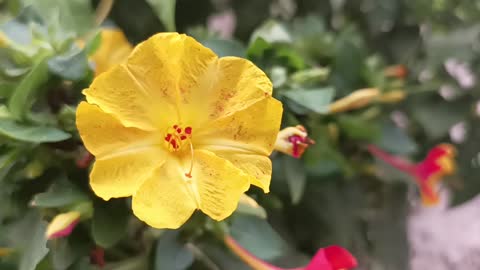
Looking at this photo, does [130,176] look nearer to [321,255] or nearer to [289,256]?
[321,255]

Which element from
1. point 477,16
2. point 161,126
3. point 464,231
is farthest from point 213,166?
point 464,231

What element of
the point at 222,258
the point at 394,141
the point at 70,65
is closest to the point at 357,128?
the point at 394,141

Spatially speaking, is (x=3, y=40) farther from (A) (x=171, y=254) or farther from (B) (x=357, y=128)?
(B) (x=357, y=128)

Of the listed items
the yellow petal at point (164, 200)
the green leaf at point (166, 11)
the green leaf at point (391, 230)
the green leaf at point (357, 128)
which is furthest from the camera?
the green leaf at point (391, 230)

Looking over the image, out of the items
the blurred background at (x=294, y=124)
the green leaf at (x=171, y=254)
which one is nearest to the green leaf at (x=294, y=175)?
the blurred background at (x=294, y=124)

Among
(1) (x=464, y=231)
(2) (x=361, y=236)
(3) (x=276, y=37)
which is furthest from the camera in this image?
(1) (x=464, y=231)

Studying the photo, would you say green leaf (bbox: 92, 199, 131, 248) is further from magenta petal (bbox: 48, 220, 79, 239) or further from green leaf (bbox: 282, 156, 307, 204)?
green leaf (bbox: 282, 156, 307, 204)

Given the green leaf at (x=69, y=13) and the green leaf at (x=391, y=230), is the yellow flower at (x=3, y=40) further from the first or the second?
the green leaf at (x=391, y=230)
